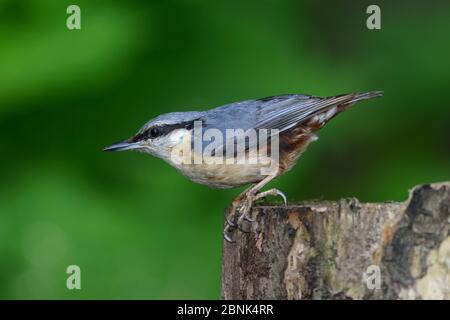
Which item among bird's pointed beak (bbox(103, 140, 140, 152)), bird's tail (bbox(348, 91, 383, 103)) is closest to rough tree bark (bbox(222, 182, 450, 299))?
bird's tail (bbox(348, 91, 383, 103))

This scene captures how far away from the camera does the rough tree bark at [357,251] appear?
2863 mm

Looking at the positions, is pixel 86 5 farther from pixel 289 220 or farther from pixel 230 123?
pixel 289 220

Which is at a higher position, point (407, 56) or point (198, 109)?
point (407, 56)

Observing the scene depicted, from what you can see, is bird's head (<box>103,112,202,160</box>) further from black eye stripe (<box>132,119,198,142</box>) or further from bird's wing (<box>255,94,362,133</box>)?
bird's wing (<box>255,94,362,133</box>)

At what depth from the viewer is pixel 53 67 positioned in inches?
167

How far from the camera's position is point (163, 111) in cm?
483

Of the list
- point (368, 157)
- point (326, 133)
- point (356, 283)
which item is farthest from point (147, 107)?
point (356, 283)

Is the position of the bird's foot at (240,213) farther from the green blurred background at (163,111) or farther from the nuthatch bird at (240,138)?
the green blurred background at (163,111)

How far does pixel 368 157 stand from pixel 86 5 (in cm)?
206

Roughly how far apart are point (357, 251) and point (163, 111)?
2.14m

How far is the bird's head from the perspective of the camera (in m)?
4.24

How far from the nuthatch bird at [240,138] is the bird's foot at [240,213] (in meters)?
0.02

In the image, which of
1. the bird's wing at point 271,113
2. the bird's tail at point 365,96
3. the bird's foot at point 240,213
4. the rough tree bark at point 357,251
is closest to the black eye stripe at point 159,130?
the bird's wing at point 271,113

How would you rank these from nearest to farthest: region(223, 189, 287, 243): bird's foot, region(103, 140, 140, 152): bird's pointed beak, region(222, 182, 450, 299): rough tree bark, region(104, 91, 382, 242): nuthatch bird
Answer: region(222, 182, 450, 299): rough tree bark < region(223, 189, 287, 243): bird's foot < region(104, 91, 382, 242): nuthatch bird < region(103, 140, 140, 152): bird's pointed beak
